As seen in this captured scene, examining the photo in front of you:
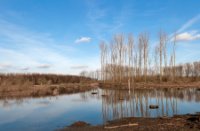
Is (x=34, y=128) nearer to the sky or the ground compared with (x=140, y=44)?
nearer to the ground

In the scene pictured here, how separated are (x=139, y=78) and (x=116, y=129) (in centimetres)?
4540

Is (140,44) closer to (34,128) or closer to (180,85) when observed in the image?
(180,85)

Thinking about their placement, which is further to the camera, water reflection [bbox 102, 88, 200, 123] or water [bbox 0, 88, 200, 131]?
water reflection [bbox 102, 88, 200, 123]

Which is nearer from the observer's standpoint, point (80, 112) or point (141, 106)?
point (80, 112)

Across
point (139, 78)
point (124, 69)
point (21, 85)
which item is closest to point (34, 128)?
point (21, 85)

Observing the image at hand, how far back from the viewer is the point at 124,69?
6344 cm

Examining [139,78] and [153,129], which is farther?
[139,78]

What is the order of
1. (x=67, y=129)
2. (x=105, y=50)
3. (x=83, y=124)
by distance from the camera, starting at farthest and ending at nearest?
(x=105, y=50), (x=83, y=124), (x=67, y=129)

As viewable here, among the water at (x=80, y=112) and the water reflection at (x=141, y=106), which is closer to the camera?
the water at (x=80, y=112)

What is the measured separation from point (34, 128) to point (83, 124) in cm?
292

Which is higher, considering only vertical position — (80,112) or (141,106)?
(141,106)

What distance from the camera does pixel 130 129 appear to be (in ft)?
37.2

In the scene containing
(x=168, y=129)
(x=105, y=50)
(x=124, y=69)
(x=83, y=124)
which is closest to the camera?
(x=168, y=129)

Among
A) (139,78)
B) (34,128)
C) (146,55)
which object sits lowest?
(34,128)
